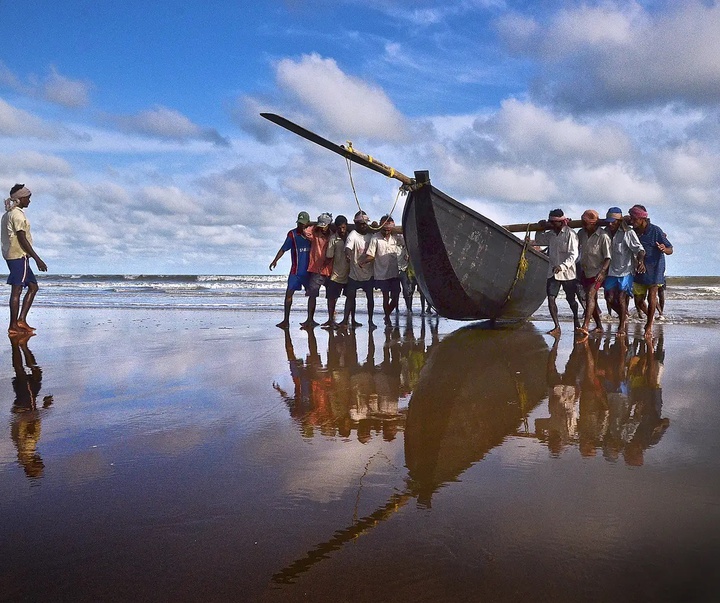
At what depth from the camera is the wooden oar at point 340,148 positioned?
5.20m

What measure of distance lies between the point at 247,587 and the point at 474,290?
7.23 metres

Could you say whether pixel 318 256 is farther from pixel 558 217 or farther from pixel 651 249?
pixel 651 249

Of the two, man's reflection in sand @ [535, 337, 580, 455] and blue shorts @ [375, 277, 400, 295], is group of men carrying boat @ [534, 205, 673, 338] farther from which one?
man's reflection in sand @ [535, 337, 580, 455]

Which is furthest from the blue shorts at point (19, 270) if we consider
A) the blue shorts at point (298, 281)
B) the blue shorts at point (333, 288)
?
the blue shorts at point (333, 288)

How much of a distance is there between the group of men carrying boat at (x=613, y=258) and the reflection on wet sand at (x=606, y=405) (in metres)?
2.01

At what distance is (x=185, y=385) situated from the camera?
15.0ft

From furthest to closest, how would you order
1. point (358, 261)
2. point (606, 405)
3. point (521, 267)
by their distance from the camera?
1. point (358, 261)
2. point (521, 267)
3. point (606, 405)

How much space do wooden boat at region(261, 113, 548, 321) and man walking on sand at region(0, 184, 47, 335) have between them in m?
5.17

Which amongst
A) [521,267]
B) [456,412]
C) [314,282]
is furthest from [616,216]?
[456,412]

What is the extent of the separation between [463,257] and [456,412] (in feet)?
15.6

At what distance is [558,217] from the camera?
8766 millimetres

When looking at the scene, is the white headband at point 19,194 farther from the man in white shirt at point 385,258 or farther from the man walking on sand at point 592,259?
the man walking on sand at point 592,259

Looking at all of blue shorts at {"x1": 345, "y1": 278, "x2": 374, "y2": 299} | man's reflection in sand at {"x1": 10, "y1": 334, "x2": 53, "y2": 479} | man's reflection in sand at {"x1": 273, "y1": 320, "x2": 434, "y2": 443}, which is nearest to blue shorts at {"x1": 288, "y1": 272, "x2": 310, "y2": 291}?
blue shorts at {"x1": 345, "y1": 278, "x2": 374, "y2": 299}

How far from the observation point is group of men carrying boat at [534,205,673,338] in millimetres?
8203
